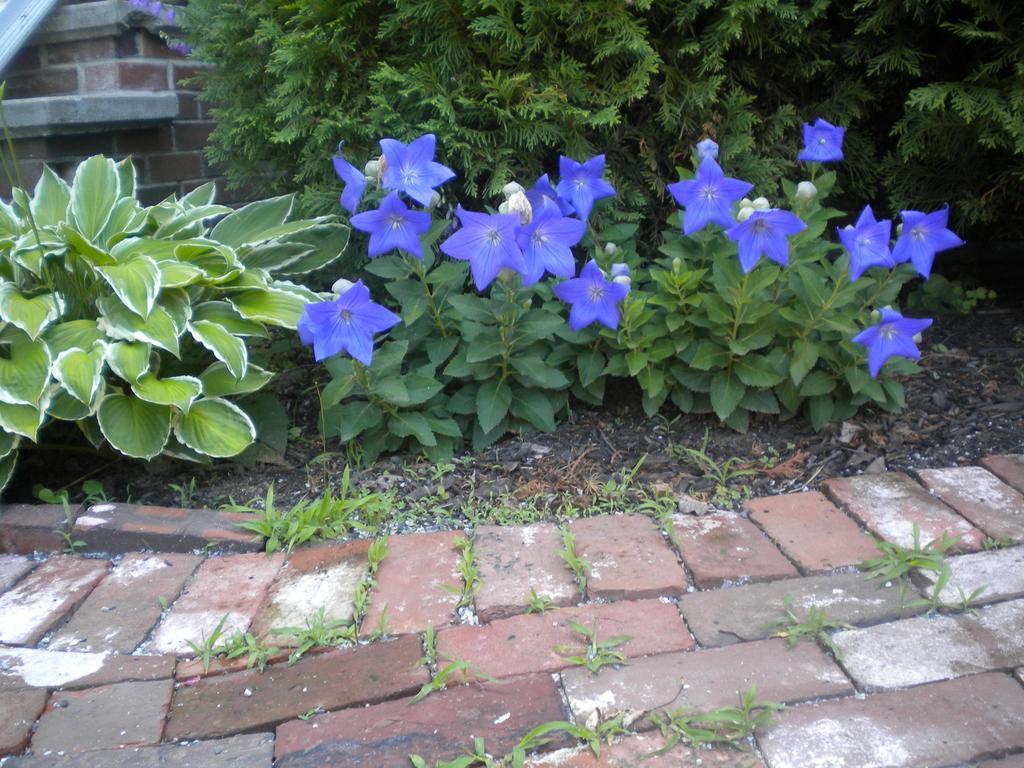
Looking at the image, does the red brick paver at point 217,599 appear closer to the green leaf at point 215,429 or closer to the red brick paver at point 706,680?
the green leaf at point 215,429

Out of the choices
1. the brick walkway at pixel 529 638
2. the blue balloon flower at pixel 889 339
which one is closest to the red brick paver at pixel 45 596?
the brick walkway at pixel 529 638

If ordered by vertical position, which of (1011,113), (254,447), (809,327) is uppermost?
(1011,113)

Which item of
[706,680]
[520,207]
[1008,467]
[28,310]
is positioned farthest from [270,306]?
[1008,467]

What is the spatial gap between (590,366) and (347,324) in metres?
0.70

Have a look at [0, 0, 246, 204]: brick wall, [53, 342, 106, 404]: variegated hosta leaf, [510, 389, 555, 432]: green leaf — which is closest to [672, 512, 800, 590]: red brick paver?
[510, 389, 555, 432]: green leaf

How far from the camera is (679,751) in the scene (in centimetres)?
135

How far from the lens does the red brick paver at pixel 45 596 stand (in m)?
1.71

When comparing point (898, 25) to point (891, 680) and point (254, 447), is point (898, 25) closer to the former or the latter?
point (891, 680)

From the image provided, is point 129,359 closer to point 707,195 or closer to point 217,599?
point 217,599

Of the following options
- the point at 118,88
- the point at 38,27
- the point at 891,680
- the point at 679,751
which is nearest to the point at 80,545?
the point at 679,751

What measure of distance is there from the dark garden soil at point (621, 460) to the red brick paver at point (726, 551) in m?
0.13

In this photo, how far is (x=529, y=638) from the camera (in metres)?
1.60

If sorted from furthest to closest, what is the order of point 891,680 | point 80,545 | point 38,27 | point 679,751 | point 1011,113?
1. point 38,27
2. point 1011,113
3. point 80,545
4. point 891,680
5. point 679,751

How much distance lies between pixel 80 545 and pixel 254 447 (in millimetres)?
494
